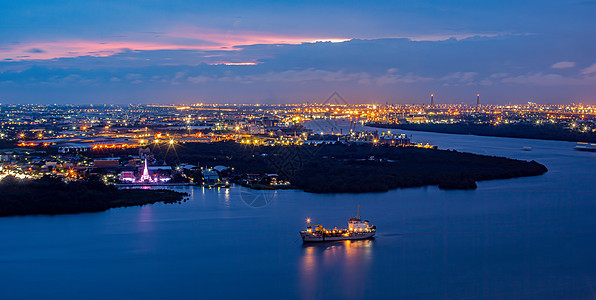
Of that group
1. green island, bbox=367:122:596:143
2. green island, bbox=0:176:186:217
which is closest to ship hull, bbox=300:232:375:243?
green island, bbox=0:176:186:217

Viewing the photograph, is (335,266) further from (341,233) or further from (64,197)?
(64,197)

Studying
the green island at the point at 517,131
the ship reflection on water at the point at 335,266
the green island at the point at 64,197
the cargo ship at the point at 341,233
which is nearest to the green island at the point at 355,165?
the green island at the point at 64,197

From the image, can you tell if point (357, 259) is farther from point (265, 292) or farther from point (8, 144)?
point (8, 144)

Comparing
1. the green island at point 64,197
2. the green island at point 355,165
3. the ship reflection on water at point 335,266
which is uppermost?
the green island at point 355,165

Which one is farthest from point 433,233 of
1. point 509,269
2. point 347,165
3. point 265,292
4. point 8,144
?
point 8,144

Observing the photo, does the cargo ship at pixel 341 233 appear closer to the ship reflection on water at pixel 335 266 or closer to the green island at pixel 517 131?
the ship reflection on water at pixel 335 266

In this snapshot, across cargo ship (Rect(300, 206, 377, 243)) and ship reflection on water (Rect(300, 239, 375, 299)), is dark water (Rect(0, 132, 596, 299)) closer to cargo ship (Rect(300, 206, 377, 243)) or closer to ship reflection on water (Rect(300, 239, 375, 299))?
ship reflection on water (Rect(300, 239, 375, 299))
